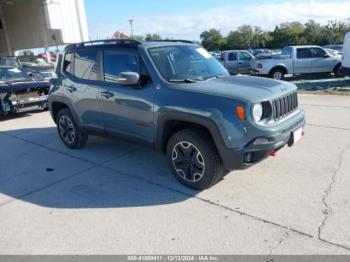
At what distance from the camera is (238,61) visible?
61.1 ft

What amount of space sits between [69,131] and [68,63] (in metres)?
1.22

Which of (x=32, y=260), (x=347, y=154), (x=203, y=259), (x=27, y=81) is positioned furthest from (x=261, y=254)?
(x=27, y=81)

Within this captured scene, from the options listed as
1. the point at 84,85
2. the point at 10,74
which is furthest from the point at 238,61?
the point at 84,85

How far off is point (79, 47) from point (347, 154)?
4664 millimetres

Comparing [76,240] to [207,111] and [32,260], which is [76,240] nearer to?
[32,260]

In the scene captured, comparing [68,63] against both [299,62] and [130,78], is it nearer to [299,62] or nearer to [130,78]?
[130,78]

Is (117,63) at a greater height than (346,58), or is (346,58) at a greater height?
(117,63)

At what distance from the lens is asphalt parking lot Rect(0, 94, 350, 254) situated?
3.07 m

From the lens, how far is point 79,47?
215 inches

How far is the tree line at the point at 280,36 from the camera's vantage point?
60.7 m

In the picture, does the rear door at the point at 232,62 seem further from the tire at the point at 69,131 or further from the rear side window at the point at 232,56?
the tire at the point at 69,131

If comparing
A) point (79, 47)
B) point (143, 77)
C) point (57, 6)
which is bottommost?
point (143, 77)

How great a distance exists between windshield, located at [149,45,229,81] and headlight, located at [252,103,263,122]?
101cm

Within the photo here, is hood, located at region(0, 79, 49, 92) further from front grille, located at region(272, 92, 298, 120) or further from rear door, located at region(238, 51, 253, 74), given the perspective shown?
rear door, located at region(238, 51, 253, 74)
